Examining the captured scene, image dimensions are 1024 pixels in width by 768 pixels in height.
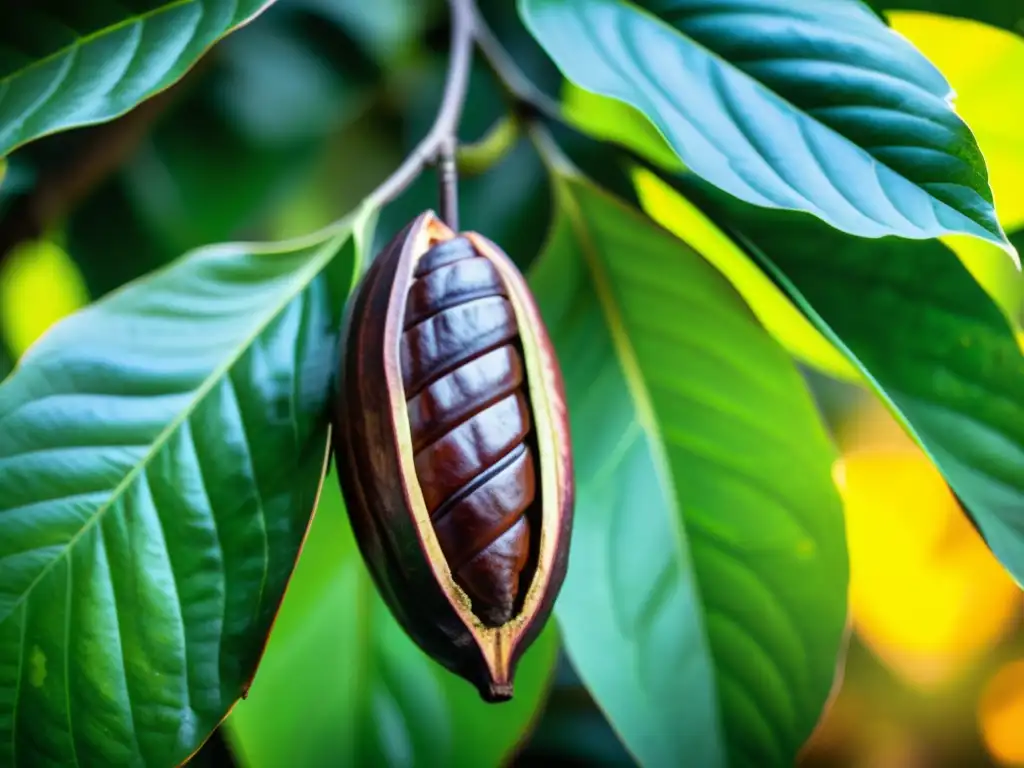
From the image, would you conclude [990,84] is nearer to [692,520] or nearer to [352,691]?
[692,520]

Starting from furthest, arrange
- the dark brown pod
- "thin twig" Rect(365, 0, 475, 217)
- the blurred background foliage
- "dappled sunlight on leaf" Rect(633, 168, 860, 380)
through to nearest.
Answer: the blurred background foliage
"dappled sunlight on leaf" Rect(633, 168, 860, 380)
"thin twig" Rect(365, 0, 475, 217)
the dark brown pod

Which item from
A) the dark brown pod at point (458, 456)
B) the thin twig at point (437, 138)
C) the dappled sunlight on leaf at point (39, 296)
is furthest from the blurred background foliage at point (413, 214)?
the dark brown pod at point (458, 456)

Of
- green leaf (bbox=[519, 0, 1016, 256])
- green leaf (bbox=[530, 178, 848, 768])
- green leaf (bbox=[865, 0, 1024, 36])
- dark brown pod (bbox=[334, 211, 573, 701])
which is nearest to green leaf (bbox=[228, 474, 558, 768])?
green leaf (bbox=[530, 178, 848, 768])

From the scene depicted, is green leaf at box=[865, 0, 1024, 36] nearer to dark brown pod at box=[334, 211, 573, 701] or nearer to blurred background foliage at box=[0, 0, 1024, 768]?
blurred background foliage at box=[0, 0, 1024, 768]

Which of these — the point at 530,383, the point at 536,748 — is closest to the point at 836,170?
the point at 530,383

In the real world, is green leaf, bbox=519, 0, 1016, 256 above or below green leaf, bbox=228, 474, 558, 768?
above

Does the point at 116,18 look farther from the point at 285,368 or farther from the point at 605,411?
the point at 605,411

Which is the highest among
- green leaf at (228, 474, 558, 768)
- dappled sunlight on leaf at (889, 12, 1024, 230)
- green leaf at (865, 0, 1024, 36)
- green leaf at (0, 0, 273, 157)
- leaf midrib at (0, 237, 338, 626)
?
green leaf at (0, 0, 273, 157)

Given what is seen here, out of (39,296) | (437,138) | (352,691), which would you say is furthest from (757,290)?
(39,296)
